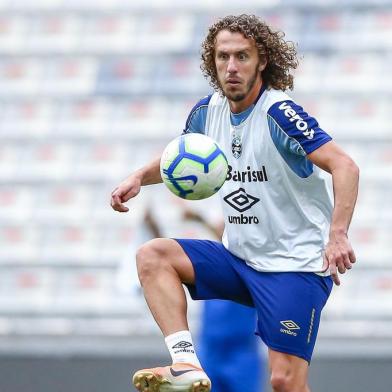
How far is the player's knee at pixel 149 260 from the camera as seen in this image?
6.52 metres

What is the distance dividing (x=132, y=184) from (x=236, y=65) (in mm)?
854

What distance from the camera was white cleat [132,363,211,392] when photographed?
608 centimetres

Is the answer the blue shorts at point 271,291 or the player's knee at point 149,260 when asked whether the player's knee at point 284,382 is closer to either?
the blue shorts at point 271,291

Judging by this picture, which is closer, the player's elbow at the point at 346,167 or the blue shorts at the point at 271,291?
the player's elbow at the point at 346,167

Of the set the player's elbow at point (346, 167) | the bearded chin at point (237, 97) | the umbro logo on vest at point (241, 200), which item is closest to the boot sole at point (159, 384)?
the umbro logo on vest at point (241, 200)

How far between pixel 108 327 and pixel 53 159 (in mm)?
2234

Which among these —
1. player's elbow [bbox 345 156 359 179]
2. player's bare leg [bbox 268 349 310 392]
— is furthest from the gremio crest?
player's bare leg [bbox 268 349 310 392]

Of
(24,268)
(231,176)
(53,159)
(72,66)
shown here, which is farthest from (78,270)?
(231,176)

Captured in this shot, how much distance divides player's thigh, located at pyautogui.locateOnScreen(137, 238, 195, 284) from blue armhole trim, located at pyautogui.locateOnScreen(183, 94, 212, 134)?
0.68 meters

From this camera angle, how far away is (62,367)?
10.6 m

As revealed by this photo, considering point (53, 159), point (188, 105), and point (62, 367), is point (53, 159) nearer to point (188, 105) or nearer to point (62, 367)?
point (188, 105)

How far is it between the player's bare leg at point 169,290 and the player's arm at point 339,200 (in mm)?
839

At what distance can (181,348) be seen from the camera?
637cm

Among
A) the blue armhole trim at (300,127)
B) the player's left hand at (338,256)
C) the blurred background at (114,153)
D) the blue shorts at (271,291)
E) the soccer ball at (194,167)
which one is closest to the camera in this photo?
the player's left hand at (338,256)
